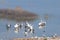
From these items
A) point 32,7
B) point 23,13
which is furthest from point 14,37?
point 32,7

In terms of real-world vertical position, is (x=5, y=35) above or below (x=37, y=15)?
below

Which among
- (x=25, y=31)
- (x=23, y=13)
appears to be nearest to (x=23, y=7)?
(x=23, y=13)

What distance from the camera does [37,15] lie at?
1880mm

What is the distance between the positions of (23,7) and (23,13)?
9cm

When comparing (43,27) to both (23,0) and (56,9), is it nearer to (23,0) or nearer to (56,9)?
(56,9)

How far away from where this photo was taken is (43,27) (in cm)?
186

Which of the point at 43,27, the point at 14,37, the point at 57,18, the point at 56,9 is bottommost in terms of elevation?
the point at 14,37

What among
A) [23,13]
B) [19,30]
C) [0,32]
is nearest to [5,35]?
[0,32]

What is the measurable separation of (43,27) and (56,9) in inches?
13.1

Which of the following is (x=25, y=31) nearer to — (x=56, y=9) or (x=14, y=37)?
(x=14, y=37)

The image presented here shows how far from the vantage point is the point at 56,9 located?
73.0 inches

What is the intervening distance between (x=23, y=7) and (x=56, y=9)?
1.62 ft

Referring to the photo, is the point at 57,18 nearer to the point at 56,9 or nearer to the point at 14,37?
the point at 56,9

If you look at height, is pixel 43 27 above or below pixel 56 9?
below
